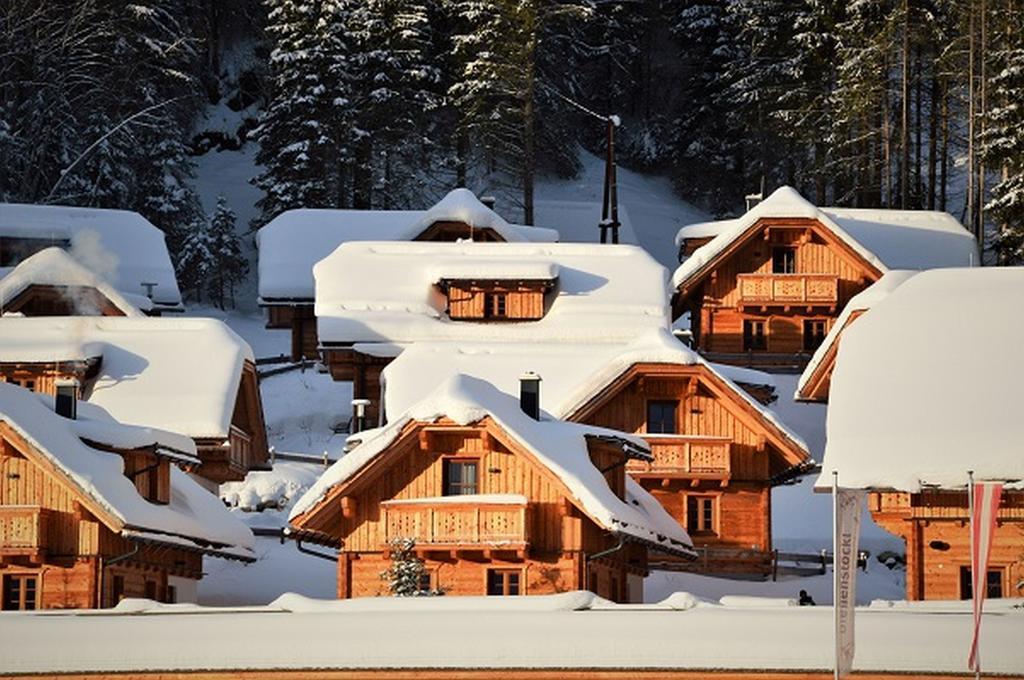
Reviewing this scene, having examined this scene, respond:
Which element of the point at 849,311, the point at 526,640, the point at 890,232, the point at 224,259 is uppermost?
the point at 224,259

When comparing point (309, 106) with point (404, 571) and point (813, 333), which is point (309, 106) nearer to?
point (813, 333)

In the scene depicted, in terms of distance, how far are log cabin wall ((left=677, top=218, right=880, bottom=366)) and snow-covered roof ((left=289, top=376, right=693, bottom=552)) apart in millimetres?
25441

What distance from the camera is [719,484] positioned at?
5469cm

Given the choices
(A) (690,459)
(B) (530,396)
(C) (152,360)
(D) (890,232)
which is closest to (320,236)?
(D) (890,232)

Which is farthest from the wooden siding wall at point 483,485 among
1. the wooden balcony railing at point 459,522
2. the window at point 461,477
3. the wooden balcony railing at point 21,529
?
the wooden balcony railing at point 21,529

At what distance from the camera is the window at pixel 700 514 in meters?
54.9

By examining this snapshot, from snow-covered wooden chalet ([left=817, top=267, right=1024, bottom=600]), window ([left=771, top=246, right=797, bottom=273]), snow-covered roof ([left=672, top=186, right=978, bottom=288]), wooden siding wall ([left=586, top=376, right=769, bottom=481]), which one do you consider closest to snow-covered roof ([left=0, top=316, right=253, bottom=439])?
→ wooden siding wall ([left=586, top=376, right=769, bottom=481])

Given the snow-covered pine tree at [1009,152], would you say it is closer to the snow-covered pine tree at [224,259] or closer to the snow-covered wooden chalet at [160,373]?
the snow-covered wooden chalet at [160,373]

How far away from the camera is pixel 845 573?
30656 mm

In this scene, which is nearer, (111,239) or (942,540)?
(942,540)

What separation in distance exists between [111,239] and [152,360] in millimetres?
22868

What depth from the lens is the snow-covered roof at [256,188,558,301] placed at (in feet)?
254

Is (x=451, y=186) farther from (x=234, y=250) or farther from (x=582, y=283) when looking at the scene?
(x=582, y=283)

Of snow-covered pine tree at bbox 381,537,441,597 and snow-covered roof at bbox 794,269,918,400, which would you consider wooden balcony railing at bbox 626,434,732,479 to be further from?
snow-covered pine tree at bbox 381,537,441,597
